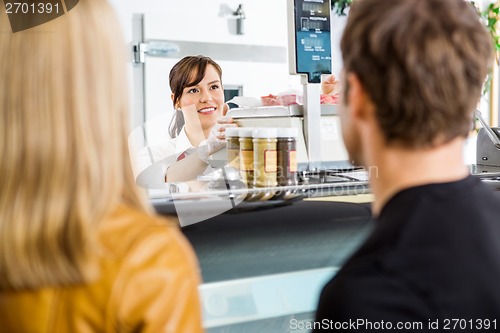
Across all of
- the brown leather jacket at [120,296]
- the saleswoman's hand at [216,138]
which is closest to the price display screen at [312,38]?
the saleswoman's hand at [216,138]

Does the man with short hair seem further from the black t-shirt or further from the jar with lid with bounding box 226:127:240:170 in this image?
the jar with lid with bounding box 226:127:240:170

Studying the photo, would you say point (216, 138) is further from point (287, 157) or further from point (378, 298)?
point (378, 298)

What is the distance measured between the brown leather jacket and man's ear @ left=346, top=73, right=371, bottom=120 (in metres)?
0.37

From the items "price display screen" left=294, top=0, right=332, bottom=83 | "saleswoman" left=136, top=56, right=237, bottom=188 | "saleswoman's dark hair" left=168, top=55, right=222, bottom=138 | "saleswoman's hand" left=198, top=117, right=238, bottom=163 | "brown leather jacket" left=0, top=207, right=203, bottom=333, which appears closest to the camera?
"brown leather jacket" left=0, top=207, right=203, bottom=333

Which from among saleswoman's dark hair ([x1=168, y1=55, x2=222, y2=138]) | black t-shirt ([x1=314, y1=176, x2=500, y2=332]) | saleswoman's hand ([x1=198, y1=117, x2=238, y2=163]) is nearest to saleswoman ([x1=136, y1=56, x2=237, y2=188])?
saleswoman's dark hair ([x1=168, y1=55, x2=222, y2=138])

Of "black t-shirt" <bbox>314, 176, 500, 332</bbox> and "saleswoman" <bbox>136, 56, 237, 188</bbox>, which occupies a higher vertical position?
"saleswoman" <bbox>136, 56, 237, 188</bbox>

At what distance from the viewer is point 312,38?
6.79 ft

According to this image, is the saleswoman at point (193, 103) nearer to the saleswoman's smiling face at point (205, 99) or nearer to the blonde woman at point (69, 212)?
the saleswoman's smiling face at point (205, 99)

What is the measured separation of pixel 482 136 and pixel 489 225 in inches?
84.4

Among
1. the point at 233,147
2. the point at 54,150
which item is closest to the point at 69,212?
the point at 54,150

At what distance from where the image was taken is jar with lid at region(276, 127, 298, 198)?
1.77m

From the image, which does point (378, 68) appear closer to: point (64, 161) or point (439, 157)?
point (439, 157)

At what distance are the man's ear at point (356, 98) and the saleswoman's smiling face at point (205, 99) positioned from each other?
8.22ft

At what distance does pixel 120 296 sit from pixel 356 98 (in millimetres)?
476
